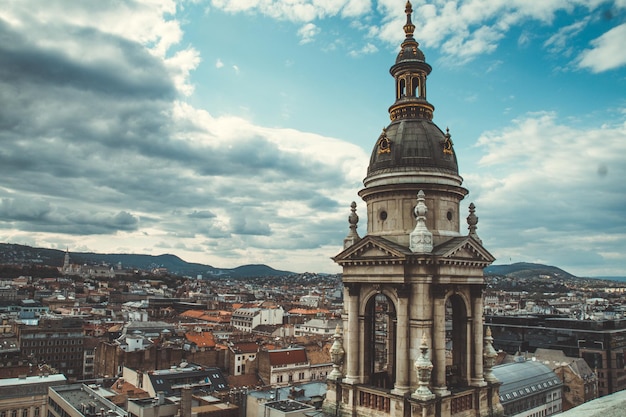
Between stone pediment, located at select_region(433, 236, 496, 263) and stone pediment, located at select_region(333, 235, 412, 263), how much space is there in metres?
A: 1.26

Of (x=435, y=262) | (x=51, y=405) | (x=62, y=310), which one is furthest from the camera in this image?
(x=62, y=310)

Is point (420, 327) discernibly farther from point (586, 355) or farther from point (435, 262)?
point (586, 355)

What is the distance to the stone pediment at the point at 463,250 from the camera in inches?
830

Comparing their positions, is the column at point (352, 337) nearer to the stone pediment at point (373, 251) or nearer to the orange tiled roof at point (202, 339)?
the stone pediment at point (373, 251)

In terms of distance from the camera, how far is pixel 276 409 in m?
54.2

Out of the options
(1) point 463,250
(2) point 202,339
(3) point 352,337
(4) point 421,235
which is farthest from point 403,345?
(2) point 202,339

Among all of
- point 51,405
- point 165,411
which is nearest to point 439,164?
point 165,411

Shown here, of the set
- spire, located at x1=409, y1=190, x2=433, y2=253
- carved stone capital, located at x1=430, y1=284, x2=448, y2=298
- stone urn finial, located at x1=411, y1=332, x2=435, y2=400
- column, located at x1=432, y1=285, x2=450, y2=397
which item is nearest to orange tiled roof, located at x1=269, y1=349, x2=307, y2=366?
column, located at x1=432, y1=285, x2=450, y2=397

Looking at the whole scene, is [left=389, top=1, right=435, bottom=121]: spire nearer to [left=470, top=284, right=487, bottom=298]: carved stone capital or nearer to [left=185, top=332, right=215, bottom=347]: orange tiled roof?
[left=470, top=284, right=487, bottom=298]: carved stone capital

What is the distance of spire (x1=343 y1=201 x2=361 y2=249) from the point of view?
24877 millimetres

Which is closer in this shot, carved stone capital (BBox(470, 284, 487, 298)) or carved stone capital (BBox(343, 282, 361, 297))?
carved stone capital (BBox(470, 284, 487, 298))

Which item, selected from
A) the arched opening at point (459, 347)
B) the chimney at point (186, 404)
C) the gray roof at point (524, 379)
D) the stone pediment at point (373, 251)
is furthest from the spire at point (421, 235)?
the gray roof at point (524, 379)

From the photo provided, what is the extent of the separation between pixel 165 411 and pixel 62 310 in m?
137

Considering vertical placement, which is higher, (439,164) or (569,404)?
(439,164)
